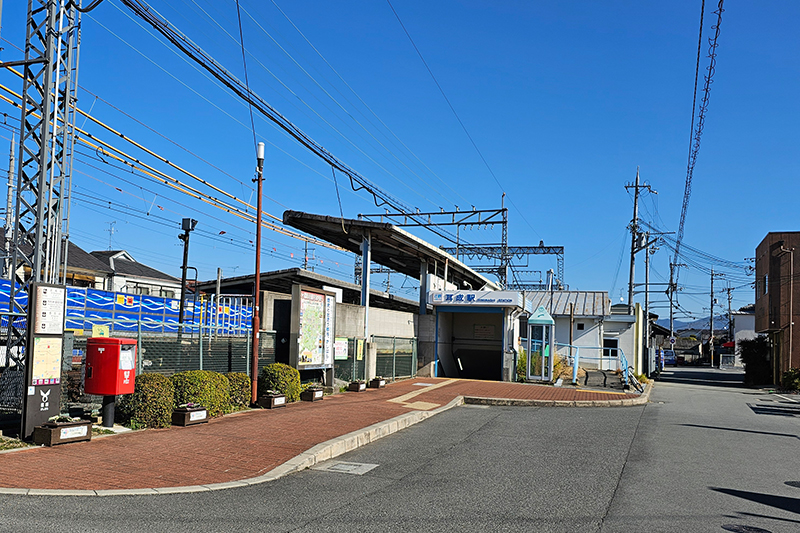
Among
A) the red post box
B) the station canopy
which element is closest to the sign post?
the red post box

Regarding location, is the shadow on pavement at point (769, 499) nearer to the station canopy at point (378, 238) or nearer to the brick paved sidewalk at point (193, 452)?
the brick paved sidewalk at point (193, 452)

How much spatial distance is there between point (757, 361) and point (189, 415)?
36.8m

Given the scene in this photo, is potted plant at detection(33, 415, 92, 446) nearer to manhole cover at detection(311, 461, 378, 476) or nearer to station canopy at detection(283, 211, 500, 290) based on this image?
manhole cover at detection(311, 461, 378, 476)

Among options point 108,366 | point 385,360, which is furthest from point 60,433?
point 385,360

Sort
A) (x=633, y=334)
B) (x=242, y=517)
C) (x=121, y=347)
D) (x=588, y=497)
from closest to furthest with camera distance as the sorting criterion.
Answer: (x=242, y=517) → (x=588, y=497) → (x=121, y=347) → (x=633, y=334)

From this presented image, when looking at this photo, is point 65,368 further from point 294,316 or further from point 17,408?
point 294,316

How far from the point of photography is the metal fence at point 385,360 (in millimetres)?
19969

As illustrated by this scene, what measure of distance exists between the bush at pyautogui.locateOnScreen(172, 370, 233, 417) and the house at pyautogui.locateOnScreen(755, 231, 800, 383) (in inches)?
1240

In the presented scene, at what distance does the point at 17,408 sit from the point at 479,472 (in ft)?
25.7

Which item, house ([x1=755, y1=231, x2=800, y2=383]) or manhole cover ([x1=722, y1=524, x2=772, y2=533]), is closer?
manhole cover ([x1=722, y1=524, x2=772, y2=533])

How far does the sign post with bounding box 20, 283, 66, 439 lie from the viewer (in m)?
9.41

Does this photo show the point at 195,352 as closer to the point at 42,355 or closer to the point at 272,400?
the point at 272,400

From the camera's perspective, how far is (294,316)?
16875mm

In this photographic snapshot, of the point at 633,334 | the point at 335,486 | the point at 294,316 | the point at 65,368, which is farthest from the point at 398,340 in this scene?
the point at 633,334
